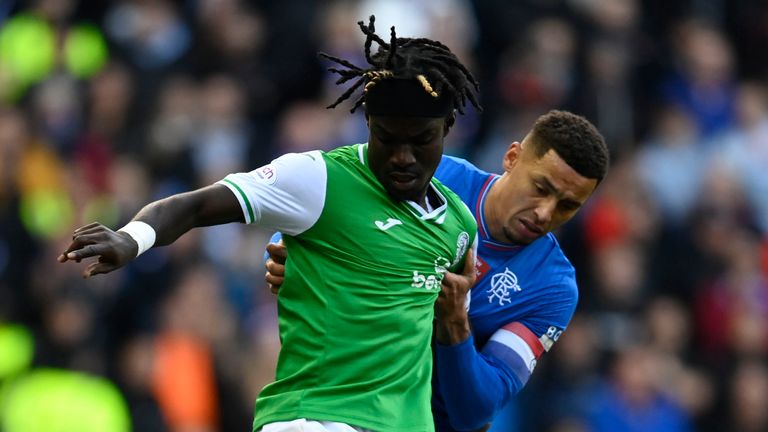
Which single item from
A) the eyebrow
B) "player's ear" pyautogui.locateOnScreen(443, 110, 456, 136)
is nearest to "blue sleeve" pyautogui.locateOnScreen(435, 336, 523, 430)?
the eyebrow

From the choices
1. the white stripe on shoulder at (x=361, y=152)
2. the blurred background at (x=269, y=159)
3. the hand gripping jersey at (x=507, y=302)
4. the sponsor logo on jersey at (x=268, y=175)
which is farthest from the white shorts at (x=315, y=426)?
the blurred background at (x=269, y=159)

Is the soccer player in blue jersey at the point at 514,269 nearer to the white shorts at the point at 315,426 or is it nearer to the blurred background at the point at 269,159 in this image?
the white shorts at the point at 315,426

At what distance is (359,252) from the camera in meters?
5.29

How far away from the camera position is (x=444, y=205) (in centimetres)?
558

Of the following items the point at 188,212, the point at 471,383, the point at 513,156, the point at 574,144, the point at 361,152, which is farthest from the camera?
the point at 513,156

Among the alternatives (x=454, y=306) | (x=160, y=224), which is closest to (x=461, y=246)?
(x=454, y=306)

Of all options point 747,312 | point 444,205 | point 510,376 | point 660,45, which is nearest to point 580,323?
point 747,312

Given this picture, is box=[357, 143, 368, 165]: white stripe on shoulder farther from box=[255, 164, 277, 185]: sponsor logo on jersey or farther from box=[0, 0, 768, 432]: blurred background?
box=[0, 0, 768, 432]: blurred background

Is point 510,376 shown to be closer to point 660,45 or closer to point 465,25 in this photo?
point 465,25

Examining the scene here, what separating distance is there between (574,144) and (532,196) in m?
0.27

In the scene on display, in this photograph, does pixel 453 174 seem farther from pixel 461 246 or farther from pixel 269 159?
pixel 269 159

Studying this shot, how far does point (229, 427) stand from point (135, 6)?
3450 millimetres

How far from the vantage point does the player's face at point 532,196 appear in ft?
20.8

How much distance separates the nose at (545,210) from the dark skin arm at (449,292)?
603 millimetres
